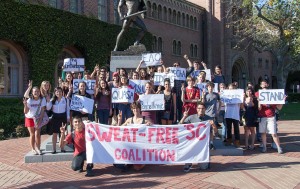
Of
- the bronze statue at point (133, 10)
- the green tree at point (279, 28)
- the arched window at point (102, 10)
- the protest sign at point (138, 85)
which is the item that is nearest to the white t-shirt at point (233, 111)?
the protest sign at point (138, 85)

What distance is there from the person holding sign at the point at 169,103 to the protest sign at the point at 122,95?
80 cm

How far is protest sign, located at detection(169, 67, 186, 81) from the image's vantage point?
10.2 meters

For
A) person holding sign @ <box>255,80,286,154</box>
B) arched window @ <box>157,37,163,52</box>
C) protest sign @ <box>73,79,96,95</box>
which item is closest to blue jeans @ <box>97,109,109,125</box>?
protest sign @ <box>73,79,96,95</box>

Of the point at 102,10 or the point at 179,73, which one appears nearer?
the point at 179,73

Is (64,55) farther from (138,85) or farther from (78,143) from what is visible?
(78,143)

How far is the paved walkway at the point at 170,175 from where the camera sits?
259 inches

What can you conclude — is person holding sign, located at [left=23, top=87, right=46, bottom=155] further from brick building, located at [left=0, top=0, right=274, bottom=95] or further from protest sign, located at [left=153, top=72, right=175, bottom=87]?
brick building, located at [left=0, top=0, right=274, bottom=95]

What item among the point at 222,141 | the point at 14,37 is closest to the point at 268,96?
the point at 222,141

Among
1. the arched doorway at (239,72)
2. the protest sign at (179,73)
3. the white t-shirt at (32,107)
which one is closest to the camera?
the white t-shirt at (32,107)

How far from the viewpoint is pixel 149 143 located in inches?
291

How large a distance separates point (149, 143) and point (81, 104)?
2041 mm

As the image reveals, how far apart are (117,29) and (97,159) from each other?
63.7 feet

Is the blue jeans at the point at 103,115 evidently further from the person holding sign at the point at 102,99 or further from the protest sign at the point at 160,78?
the protest sign at the point at 160,78

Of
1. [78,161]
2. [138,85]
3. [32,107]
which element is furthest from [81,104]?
[138,85]
